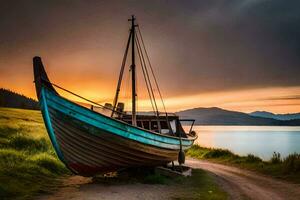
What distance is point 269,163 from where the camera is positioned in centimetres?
2523

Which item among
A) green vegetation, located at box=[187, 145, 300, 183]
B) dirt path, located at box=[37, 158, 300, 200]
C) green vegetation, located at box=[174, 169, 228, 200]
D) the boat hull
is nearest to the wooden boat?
the boat hull

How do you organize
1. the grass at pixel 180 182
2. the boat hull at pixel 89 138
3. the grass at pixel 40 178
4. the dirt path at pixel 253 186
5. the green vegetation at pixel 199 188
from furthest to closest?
the dirt path at pixel 253 186 < the grass at pixel 180 182 < the boat hull at pixel 89 138 < the green vegetation at pixel 199 188 < the grass at pixel 40 178

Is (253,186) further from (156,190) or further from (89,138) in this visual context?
(89,138)

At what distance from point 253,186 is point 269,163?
827 cm

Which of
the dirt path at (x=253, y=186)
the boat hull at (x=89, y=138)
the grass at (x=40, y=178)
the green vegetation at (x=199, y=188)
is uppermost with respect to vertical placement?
the boat hull at (x=89, y=138)

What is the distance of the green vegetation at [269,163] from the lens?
2127 centimetres

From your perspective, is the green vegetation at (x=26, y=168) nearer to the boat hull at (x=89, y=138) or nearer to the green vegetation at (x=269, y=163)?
the boat hull at (x=89, y=138)

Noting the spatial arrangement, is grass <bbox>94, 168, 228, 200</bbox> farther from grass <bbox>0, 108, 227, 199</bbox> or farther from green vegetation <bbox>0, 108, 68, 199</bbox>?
green vegetation <bbox>0, 108, 68, 199</bbox>

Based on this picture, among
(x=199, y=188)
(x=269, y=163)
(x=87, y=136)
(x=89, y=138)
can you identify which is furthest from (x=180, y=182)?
(x=269, y=163)

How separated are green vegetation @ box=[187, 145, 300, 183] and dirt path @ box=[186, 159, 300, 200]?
1.23 metres

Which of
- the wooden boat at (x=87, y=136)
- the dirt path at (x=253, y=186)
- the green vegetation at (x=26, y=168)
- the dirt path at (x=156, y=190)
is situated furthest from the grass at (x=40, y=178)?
the wooden boat at (x=87, y=136)

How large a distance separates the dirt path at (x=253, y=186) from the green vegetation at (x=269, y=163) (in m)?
1.23

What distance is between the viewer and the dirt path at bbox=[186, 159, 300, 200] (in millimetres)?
15269

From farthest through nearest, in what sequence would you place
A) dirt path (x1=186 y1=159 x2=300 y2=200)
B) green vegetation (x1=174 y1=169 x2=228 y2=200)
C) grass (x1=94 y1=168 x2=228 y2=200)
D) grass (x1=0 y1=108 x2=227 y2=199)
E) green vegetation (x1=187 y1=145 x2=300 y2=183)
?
green vegetation (x1=187 y1=145 x2=300 y2=183), dirt path (x1=186 y1=159 x2=300 y2=200), grass (x1=94 y1=168 x2=228 y2=200), green vegetation (x1=174 y1=169 x2=228 y2=200), grass (x1=0 y1=108 x2=227 y2=199)
